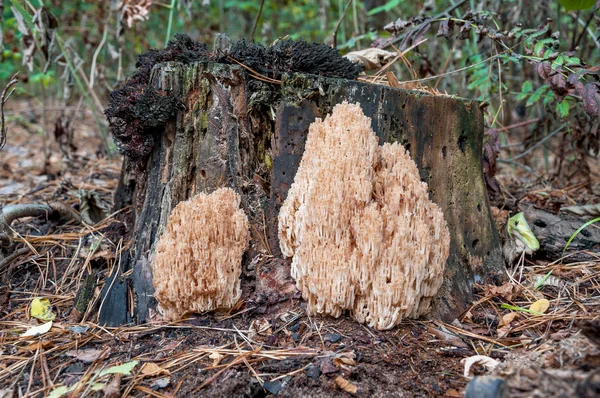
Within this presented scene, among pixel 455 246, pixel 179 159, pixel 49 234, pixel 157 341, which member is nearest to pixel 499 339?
pixel 455 246

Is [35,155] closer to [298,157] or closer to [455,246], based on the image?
[298,157]

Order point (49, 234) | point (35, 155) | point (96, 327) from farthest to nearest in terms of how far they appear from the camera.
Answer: point (35, 155) → point (49, 234) → point (96, 327)

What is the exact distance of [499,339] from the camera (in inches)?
105

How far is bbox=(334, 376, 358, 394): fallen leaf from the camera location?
2.15m

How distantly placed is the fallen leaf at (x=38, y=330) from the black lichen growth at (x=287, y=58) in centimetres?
216

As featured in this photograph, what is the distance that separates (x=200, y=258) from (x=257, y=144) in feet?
3.14

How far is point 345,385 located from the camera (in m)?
2.17

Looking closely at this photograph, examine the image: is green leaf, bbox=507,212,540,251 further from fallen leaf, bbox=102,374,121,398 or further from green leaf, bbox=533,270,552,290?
fallen leaf, bbox=102,374,121,398

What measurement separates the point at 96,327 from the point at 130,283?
384 millimetres

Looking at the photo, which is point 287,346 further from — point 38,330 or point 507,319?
point 38,330

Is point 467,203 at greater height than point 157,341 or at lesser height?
greater

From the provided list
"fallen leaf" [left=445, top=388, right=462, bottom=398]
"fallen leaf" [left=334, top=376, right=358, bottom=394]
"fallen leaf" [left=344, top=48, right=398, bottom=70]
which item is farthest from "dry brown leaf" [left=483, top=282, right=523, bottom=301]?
"fallen leaf" [left=344, top=48, right=398, bottom=70]

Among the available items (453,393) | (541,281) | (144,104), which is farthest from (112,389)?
(541,281)

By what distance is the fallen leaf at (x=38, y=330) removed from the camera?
2.76 meters
